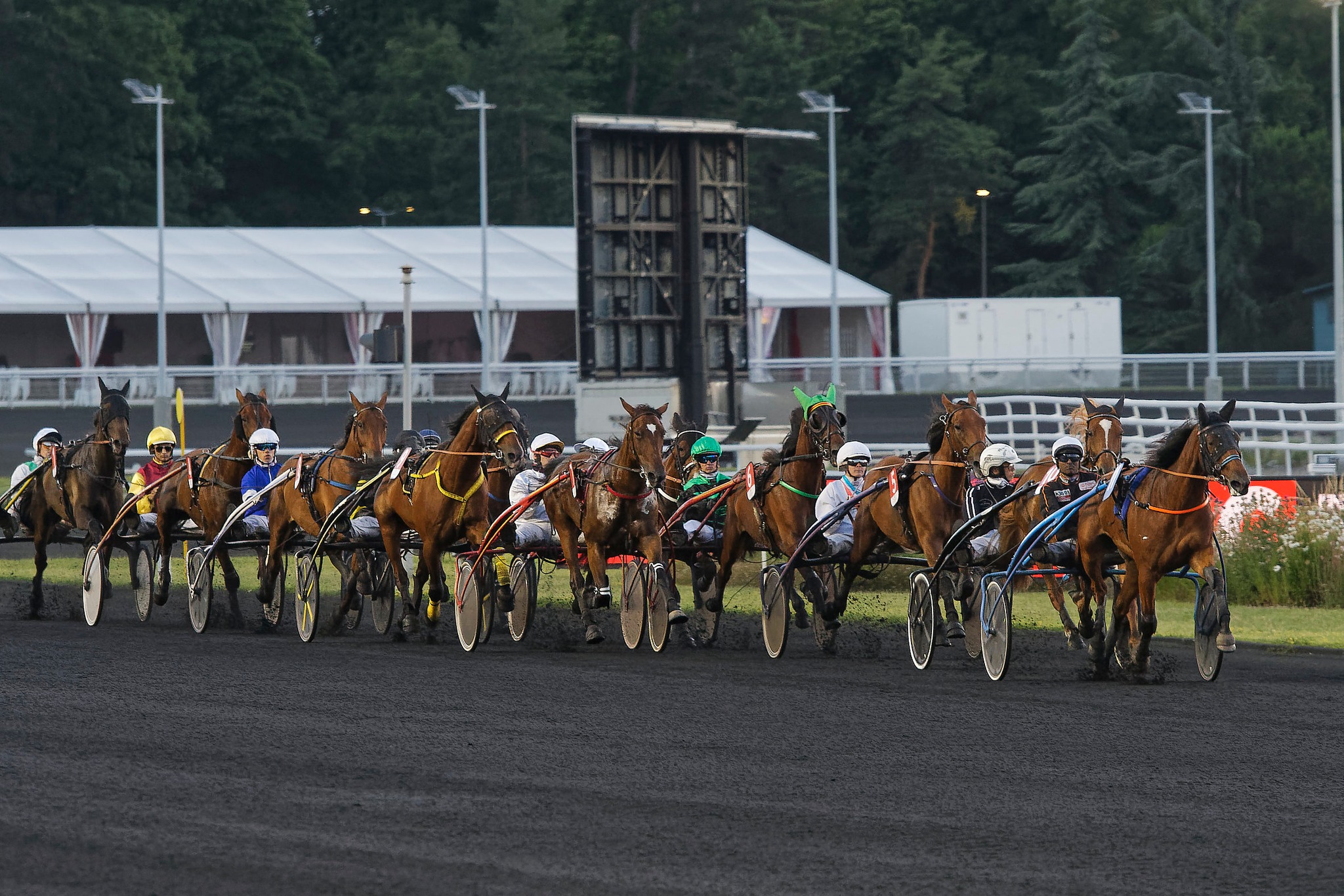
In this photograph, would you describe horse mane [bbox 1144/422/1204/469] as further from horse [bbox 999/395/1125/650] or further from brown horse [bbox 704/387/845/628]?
brown horse [bbox 704/387/845/628]

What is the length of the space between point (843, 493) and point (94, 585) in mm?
5863

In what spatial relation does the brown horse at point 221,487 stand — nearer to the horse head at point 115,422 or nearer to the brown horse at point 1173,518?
the horse head at point 115,422

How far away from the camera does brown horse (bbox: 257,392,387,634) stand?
1433 centimetres

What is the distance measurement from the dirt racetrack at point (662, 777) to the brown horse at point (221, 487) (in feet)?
8.88

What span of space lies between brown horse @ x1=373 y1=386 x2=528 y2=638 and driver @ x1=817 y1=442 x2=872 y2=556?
1.91 m

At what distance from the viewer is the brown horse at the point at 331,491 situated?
14.3 metres

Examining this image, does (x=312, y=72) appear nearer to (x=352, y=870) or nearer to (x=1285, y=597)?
(x=1285, y=597)

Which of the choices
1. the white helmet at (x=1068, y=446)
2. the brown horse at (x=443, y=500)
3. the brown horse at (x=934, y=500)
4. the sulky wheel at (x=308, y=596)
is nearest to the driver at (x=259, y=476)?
the sulky wheel at (x=308, y=596)

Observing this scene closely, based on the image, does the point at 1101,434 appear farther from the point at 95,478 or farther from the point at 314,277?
the point at 314,277

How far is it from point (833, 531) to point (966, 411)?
1.30m

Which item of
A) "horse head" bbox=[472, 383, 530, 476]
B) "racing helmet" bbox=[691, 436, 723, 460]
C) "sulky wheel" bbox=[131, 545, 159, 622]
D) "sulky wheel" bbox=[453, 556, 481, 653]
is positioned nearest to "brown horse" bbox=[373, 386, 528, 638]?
"horse head" bbox=[472, 383, 530, 476]

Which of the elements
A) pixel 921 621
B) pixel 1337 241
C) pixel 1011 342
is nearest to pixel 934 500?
pixel 921 621

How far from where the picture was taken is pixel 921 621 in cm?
1188

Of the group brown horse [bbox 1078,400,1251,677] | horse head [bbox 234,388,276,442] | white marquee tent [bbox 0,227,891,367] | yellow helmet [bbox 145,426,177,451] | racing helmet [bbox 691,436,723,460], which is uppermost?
white marquee tent [bbox 0,227,891,367]
